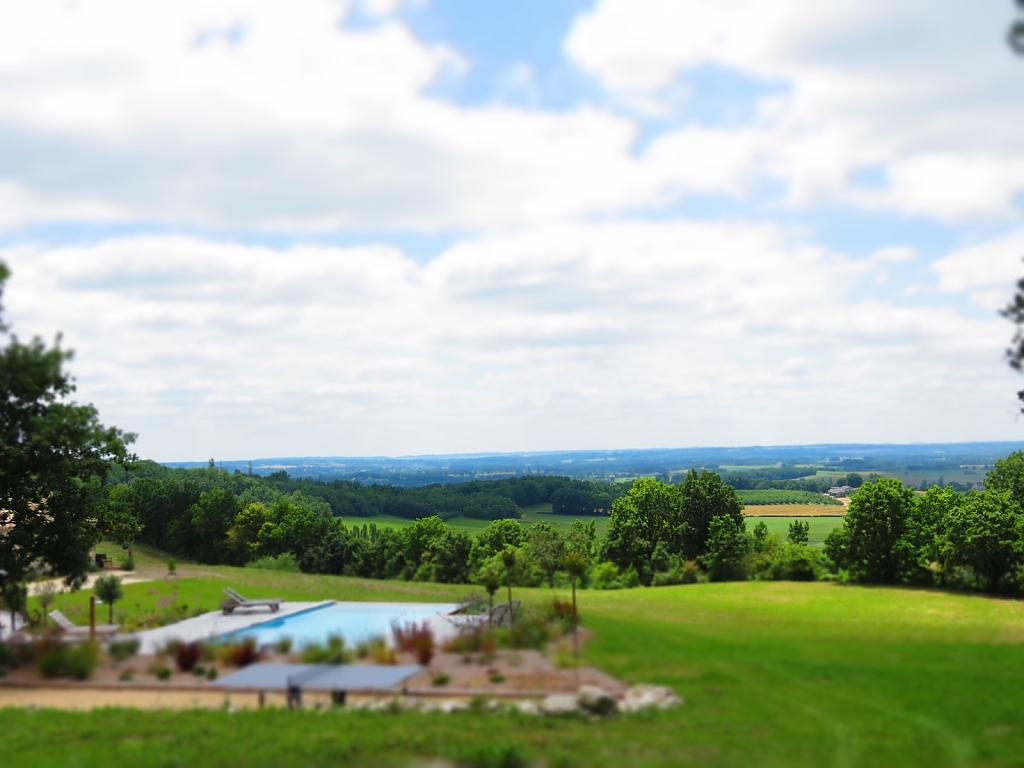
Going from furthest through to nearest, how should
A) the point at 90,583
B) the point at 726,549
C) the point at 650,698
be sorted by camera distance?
the point at 726,549 → the point at 90,583 → the point at 650,698

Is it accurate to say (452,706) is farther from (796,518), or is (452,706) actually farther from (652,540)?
(796,518)

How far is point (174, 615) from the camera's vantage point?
83.7ft

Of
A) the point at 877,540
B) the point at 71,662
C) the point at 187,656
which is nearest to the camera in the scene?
the point at 187,656

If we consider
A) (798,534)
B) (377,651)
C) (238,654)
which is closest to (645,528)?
→ (798,534)

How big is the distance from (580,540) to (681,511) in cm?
616

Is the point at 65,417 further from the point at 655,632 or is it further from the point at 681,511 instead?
the point at 681,511

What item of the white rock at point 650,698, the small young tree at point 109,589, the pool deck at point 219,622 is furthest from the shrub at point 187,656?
the white rock at point 650,698

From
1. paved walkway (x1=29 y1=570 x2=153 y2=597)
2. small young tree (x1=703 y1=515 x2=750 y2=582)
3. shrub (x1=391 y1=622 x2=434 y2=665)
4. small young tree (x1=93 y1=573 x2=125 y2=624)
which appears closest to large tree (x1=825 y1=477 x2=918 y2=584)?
small young tree (x1=703 y1=515 x2=750 y2=582)

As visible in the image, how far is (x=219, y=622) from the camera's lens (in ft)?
Answer: 80.4

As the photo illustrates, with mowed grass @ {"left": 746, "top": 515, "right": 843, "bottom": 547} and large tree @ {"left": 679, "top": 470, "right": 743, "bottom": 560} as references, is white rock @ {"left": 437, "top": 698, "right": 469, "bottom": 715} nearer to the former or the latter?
large tree @ {"left": 679, "top": 470, "right": 743, "bottom": 560}

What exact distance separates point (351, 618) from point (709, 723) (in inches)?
583

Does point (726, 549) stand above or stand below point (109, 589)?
below

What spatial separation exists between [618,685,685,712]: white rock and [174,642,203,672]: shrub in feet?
29.0

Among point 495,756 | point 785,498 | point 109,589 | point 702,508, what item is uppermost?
point 109,589
